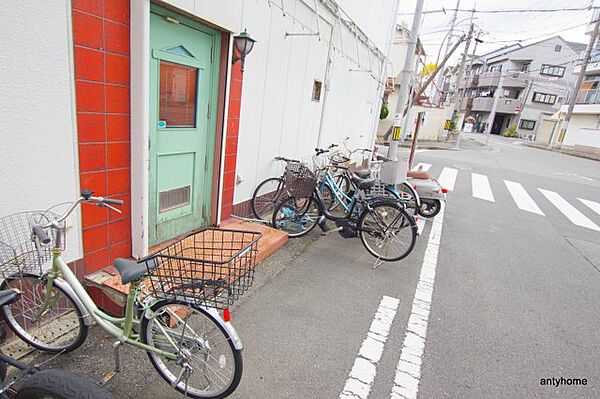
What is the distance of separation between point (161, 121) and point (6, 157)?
1.40m

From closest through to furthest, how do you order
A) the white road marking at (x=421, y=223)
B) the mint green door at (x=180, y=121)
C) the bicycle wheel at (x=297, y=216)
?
1. the mint green door at (x=180, y=121)
2. the bicycle wheel at (x=297, y=216)
3. the white road marking at (x=421, y=223)

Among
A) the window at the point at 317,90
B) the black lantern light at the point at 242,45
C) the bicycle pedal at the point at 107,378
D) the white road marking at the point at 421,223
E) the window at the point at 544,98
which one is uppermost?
the window at the point at 544,98

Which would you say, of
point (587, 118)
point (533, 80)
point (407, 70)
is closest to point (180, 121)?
point (407, 70)

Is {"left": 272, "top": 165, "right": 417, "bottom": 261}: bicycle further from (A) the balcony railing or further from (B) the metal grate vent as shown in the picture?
(A) the balcony railing

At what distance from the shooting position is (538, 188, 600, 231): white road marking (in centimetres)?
770

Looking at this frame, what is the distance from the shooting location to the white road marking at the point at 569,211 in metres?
7.70

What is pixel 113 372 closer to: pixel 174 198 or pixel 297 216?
pixel 174 198

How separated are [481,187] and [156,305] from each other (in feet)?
35.5

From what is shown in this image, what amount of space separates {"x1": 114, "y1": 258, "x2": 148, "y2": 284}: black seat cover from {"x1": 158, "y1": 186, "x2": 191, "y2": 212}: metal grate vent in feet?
5.79

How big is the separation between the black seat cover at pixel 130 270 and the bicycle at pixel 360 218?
3141mm

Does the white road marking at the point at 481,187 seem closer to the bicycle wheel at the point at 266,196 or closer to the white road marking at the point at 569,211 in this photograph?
the white road marking at the point at 569,211

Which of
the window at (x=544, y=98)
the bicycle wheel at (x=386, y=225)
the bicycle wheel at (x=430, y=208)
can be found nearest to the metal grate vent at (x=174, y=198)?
the bicycle wheel at (x=386, y=225)

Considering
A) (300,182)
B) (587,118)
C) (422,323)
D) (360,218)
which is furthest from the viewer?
(587,118)

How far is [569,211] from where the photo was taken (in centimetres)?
872
